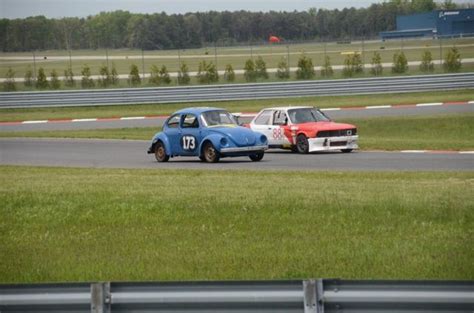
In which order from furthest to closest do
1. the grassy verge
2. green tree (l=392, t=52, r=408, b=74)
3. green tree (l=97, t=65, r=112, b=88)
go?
green tree (l=97, t=65, r=112, b=88) → green tree (l=392, t=52, r=408, b=74) → the grassy verge

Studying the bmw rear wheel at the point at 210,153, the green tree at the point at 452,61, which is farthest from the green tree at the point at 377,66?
the bmw rear wheel at the point at 210,153

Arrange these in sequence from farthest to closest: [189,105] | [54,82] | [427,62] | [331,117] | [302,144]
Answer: [54,82], [189,105], [427,62], [331,117], [302,144]

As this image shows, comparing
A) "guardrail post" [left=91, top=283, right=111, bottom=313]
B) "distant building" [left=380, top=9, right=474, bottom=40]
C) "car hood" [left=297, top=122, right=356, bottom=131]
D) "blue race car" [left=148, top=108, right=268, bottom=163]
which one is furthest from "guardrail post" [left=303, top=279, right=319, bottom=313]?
"car hood" [left=297, top=122, right=356, bottom=131]

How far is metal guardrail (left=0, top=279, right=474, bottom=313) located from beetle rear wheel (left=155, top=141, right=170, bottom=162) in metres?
18.2

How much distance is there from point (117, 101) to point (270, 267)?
106ft

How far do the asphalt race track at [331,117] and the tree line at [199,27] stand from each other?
15684 mm

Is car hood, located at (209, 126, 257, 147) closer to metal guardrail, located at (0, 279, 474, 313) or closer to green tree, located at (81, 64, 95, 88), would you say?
metal guardrail, located at (0, 279, 474, 313)

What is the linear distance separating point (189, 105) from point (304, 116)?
13506mm

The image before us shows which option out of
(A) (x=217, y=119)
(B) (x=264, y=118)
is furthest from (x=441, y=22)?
(B) (x=264, y=118)

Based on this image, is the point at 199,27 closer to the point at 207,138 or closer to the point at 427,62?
the point at 207,138

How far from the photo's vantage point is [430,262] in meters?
9.05

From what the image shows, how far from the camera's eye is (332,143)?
25.9 m

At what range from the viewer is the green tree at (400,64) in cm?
4028

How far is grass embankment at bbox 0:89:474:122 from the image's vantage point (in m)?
38.9
